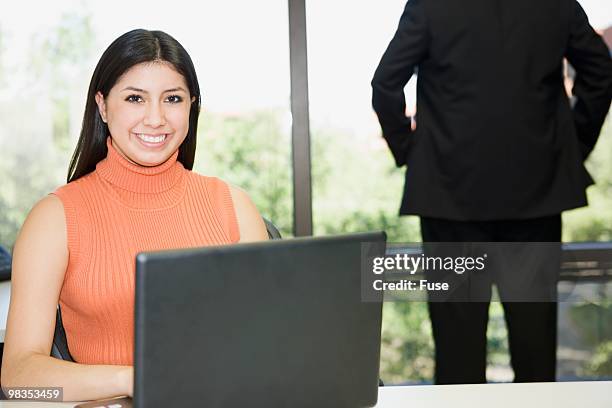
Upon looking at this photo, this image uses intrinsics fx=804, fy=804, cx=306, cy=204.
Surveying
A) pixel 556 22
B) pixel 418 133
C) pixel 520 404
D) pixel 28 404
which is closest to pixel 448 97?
pixel 418 133

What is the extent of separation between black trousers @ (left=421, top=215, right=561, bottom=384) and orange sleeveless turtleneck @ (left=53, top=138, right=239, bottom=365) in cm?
110

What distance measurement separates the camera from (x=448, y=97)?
8.55 ft

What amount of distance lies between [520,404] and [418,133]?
154cm

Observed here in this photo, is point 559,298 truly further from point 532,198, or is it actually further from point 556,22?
point 556,22

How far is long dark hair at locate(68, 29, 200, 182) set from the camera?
1659 mm

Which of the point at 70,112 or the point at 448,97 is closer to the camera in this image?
the point at 448,97

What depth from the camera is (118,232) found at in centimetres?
167

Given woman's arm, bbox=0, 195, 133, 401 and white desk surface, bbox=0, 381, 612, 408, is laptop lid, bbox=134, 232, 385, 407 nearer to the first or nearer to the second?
white desk surface, bbox=0, 381, 612, 408

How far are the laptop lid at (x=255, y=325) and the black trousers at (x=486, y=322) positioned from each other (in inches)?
66.6

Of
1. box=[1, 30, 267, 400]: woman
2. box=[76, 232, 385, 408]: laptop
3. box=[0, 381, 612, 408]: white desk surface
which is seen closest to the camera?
box=[76, 232, 385, 408]: laptop

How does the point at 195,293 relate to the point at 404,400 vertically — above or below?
above

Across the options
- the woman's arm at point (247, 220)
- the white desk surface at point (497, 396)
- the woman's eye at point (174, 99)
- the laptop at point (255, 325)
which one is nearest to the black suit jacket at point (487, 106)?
the woman's arm at point (247, 220)

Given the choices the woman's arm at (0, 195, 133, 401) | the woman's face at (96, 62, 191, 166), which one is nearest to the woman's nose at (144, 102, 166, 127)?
the woman's face at (96, 62, 191, 166)

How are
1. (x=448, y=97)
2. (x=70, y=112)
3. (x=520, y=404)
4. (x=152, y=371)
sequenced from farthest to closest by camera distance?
1. (x=70, y=112)
2. (x=448, y=97)
3. (x=520, y=404)
4. (x=152, y=371)
